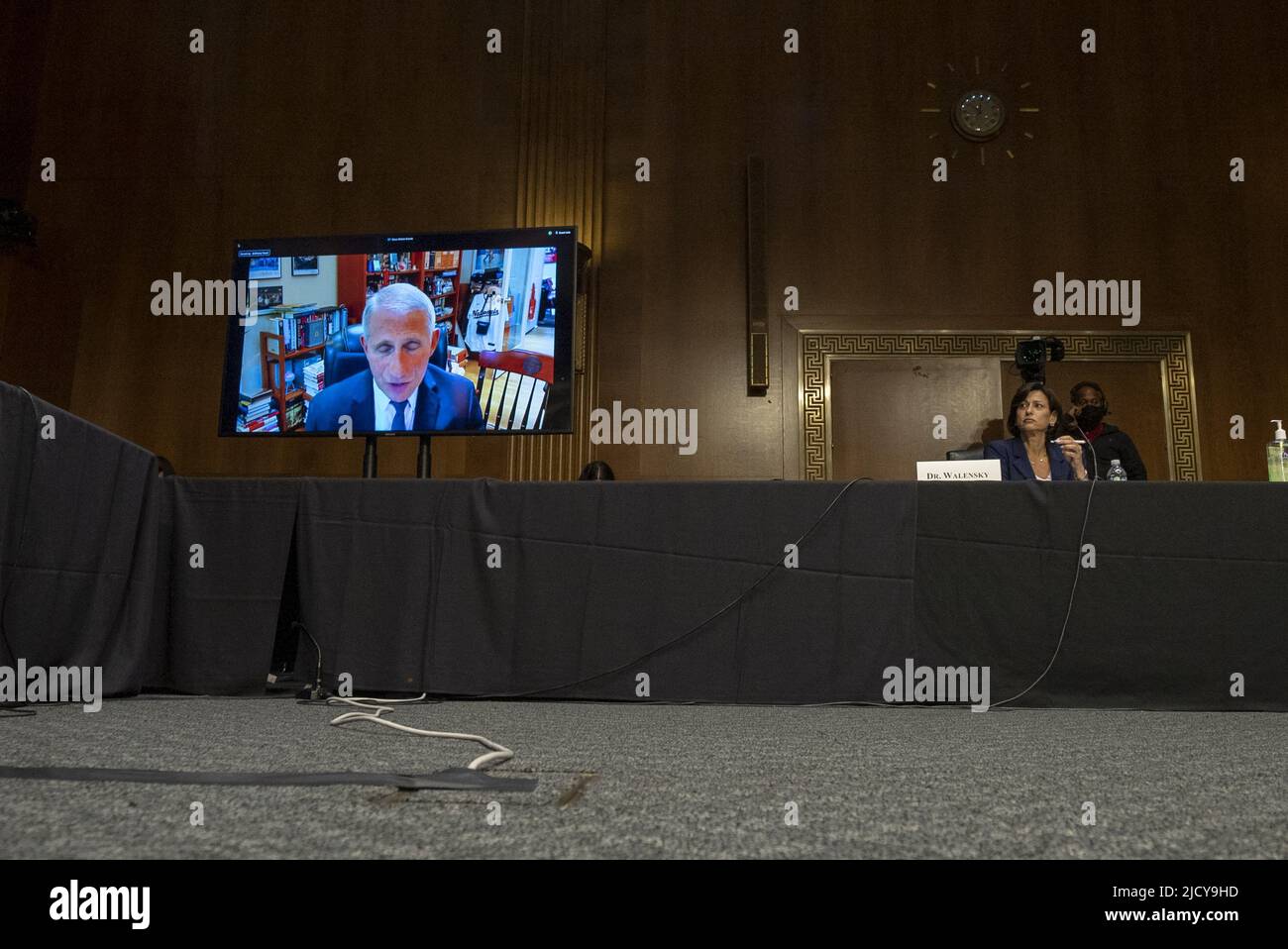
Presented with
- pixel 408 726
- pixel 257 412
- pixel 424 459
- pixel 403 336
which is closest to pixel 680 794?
pixel 408 726

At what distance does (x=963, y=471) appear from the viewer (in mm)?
2244

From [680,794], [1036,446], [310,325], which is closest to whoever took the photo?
[680,794]

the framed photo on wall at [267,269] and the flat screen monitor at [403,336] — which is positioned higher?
the framed photo on wall at [267,269]

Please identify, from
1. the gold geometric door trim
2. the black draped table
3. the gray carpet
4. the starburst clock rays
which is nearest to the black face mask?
the gold geometric door trim

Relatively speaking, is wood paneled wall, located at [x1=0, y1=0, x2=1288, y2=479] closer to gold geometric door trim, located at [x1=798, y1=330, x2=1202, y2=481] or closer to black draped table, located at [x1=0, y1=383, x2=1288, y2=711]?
gold geometric door trim, located at [x1=798, y1=330, x2=1202, y2=481]

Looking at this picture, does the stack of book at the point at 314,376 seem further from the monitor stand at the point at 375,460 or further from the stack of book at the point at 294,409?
the monitor stand at the point at 375,460

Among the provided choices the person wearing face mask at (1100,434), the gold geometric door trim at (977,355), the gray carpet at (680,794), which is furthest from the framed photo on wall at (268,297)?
the person wearing face mask at (1100,434)

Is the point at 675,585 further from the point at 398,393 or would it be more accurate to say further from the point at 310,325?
the point at 310,325

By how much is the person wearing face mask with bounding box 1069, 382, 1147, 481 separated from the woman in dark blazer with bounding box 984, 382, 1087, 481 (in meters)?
0.27

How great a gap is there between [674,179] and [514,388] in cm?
250

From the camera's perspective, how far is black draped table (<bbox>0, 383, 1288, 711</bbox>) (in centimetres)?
210

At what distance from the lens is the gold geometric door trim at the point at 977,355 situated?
4.46 m

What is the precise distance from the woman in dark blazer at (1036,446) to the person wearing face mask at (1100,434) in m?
0.27

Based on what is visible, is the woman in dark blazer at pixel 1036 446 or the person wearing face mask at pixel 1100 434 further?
the person wearing face mask at pixel 1100 434
